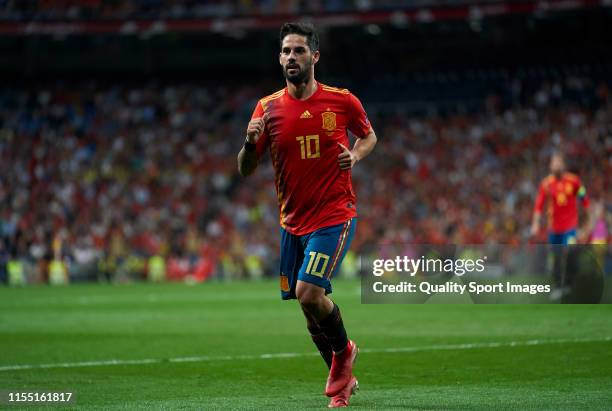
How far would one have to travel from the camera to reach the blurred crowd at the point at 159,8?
123 ft

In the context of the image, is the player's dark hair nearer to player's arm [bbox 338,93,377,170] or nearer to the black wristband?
player's arm [bbox 338,93,377,170]

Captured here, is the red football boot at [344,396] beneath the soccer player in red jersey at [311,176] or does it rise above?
beneath

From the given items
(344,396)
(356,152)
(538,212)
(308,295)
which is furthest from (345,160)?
(538,212)

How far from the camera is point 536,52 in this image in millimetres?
37688

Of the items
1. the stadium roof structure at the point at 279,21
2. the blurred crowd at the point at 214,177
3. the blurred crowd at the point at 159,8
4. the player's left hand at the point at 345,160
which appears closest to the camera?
the player's left hand at the point at 345,160

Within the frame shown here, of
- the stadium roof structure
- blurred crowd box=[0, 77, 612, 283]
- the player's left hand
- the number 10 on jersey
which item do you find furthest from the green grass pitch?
the stadium roof structure

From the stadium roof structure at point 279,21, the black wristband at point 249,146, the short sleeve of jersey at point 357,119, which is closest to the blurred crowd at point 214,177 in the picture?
the stadium roof structure at point 279,21

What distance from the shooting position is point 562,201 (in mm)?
18094

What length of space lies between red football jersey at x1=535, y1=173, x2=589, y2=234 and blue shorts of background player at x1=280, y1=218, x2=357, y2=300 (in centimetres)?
1071

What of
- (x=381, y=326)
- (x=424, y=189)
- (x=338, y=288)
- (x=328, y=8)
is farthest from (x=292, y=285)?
(x=328, y=8)

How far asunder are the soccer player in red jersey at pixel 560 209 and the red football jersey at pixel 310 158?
10.5m

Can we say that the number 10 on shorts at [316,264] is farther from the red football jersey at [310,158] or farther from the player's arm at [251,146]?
the player's arm at [251,146]

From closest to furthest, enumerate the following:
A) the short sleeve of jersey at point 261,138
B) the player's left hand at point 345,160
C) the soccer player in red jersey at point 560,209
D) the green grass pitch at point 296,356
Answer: the player's left hand at point 345,160 < the short sleeve of jersey at point 261,138 < the green grass pitch at point 296,356 < the soccer player in red jersey at point 560,209

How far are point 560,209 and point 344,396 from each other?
36.6ft
